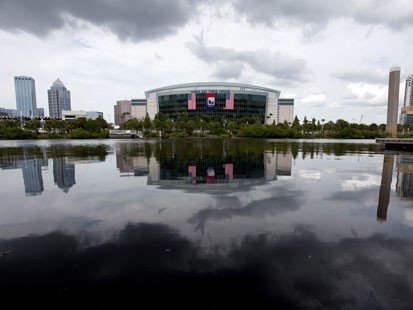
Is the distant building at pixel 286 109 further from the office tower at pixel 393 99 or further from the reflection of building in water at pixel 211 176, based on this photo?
the reflection of building in water at pixel 211 176

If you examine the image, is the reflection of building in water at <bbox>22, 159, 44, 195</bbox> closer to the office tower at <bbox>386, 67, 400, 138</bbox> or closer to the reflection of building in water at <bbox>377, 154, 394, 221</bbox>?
the reflection of building in water at <bbox>377, 154, 394, 221</bbox>

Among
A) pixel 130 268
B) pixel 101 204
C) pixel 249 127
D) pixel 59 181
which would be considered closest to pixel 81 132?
pixel 249 127

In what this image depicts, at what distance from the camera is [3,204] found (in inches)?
438

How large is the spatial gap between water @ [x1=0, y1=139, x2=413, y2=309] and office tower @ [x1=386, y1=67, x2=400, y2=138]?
6176cm

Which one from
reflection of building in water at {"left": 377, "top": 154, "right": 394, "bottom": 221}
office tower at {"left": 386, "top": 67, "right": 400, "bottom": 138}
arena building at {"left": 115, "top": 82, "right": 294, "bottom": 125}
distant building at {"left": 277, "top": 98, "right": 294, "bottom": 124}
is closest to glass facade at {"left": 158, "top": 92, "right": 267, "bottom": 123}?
arena building at {"left": 115, "top": 82, "right": 294, "bottom": 125}

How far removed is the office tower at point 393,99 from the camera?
202 feet

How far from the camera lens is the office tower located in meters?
61.7

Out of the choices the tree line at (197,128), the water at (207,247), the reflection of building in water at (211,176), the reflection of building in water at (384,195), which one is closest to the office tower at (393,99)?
the tree line at (197,128)

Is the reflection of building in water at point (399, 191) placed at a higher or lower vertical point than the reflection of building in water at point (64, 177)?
lower

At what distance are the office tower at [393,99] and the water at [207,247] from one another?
61.8 metres

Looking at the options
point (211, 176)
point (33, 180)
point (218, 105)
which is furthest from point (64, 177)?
point (218, 105)

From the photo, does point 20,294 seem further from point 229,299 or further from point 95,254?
point 229,299

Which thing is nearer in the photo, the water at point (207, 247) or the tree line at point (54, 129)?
the water at point (207, 247)

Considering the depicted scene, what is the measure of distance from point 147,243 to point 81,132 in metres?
96.3
